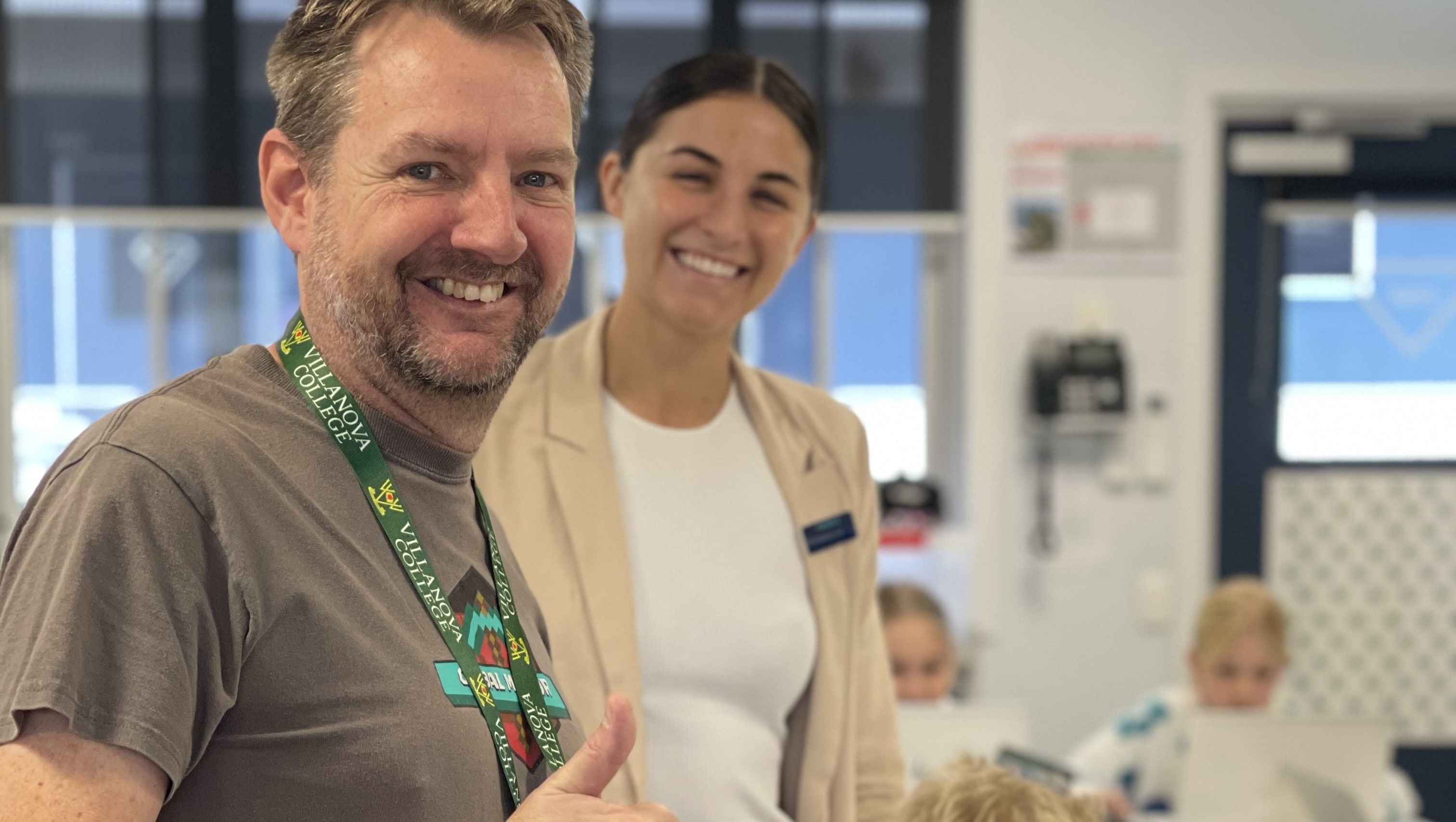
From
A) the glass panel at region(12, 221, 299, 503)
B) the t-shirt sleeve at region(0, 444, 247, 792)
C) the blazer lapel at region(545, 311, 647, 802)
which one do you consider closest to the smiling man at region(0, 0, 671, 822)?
the t-shirt sleeve at region(0, 444, 247, 792)

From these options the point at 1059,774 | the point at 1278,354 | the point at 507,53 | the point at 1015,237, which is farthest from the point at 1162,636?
the point at 507,53

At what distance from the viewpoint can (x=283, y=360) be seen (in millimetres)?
978

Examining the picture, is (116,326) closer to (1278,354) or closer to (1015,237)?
(1015,237)

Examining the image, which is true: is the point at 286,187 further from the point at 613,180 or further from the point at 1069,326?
the point at 1069,326

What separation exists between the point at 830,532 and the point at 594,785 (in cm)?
86

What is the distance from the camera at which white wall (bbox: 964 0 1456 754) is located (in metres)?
4.73

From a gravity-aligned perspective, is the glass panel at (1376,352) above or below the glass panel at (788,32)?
below

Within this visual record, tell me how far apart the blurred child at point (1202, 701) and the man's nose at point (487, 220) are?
2.87 metres

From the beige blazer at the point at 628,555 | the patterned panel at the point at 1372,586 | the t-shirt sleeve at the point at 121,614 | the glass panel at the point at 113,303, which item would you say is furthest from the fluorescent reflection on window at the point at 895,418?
the t-shirt sleeve at the point at 121,614

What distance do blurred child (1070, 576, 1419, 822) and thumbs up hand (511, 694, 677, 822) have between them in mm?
2776

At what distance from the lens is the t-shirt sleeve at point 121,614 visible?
75 cm

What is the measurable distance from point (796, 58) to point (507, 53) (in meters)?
4.02

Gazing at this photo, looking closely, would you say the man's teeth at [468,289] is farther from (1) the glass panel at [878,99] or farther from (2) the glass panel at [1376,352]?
(2) the glass panel at [1376,352]

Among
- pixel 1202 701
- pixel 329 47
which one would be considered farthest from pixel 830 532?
pixel 1202 701
